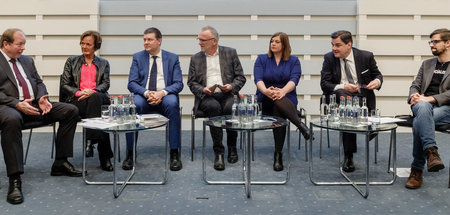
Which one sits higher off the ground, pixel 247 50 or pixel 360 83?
pixel 247 50

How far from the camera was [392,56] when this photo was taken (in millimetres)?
5023

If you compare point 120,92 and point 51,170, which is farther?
point 120,92

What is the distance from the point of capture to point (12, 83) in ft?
10.0

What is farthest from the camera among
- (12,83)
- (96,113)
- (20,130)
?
(96,113)

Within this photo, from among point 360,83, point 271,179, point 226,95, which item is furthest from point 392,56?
point 271,179

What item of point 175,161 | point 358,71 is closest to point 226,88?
A: point 175,161

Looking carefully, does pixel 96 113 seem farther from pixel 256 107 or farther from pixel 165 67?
pixel 256 107

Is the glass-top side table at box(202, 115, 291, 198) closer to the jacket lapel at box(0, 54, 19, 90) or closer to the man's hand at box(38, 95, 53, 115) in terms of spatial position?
the man's hand at box(38, 95, 53, 115)

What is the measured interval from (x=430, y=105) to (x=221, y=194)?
1.66 meters

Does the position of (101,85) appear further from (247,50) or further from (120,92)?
(247,50)

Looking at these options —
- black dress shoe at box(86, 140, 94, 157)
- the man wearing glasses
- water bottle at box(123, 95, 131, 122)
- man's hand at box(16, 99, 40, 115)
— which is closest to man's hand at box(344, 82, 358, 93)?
the man wearing glasses

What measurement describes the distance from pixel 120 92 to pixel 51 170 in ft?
6.82

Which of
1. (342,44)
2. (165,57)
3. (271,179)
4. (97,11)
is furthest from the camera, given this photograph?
(97,11)

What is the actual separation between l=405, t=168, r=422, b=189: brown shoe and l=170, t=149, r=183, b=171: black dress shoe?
5.77ft
